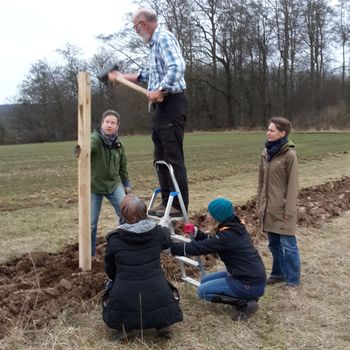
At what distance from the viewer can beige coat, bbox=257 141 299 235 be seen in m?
5.51

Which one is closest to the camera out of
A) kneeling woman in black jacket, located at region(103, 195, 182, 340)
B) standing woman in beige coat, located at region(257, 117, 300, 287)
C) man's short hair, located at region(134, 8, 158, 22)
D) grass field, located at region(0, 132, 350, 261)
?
kneeling woman in black jacket, located at region(103, 195, 182, 340)

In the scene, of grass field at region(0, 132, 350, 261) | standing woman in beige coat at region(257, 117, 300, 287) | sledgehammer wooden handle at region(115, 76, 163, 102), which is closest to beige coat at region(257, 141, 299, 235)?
standing woman in beige coat at region(257, 117, 300, 287)

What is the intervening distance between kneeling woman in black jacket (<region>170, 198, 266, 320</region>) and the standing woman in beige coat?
0.97 metres

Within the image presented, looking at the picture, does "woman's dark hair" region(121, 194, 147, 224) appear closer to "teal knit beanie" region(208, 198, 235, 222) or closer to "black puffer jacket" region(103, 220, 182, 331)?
"black puffer jacket" region(103, 220, 182, 331)

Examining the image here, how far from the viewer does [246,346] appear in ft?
13.4

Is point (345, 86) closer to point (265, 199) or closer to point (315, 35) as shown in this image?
point (315, 35)

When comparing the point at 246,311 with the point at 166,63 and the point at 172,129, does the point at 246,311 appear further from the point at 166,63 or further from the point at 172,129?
the point at 166,63

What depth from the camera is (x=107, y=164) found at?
6117mm

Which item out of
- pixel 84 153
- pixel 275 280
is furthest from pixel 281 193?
pixel 84 153

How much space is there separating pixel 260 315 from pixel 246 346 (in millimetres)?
705

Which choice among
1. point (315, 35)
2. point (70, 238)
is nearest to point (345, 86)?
point (315, 35)

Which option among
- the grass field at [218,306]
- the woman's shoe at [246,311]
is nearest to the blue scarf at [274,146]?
the grass field at [218,306]

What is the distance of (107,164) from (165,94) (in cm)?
172

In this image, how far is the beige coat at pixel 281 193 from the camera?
5.51m
